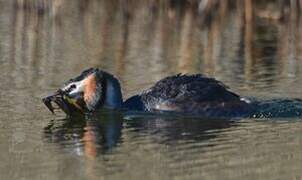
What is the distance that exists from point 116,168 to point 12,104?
295 cm

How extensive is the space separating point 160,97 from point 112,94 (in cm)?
51

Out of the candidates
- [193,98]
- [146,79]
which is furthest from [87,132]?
[146,79]

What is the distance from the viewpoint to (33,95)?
10820 mm

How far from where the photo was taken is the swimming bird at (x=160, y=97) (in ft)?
32.9

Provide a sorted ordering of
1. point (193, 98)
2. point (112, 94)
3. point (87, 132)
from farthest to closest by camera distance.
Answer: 1. point (112, 94)
2. point (193, 98)
3. point (87, 132)

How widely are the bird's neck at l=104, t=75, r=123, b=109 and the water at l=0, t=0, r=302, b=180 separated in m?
0.10

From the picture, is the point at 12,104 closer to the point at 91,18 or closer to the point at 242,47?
the point at 242,47

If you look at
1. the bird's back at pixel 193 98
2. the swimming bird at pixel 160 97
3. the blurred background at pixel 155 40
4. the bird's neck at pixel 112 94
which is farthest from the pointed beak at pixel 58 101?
the blurred background at pixel 155 40

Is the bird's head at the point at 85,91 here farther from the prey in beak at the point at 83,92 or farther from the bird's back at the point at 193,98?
the bird's back at the point at 193,98

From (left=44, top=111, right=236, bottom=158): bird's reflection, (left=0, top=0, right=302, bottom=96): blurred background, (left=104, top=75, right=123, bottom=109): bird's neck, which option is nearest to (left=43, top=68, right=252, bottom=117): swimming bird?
(left=104, top=75, right=123, bottom=109): bird's neck

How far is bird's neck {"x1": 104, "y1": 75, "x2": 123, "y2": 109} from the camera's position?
1032 centimetres

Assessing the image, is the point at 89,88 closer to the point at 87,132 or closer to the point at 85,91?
the point at 85,91

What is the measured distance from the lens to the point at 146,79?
11953 millimetres

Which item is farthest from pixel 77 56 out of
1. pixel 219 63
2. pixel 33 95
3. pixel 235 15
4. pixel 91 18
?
pixel 235 15
